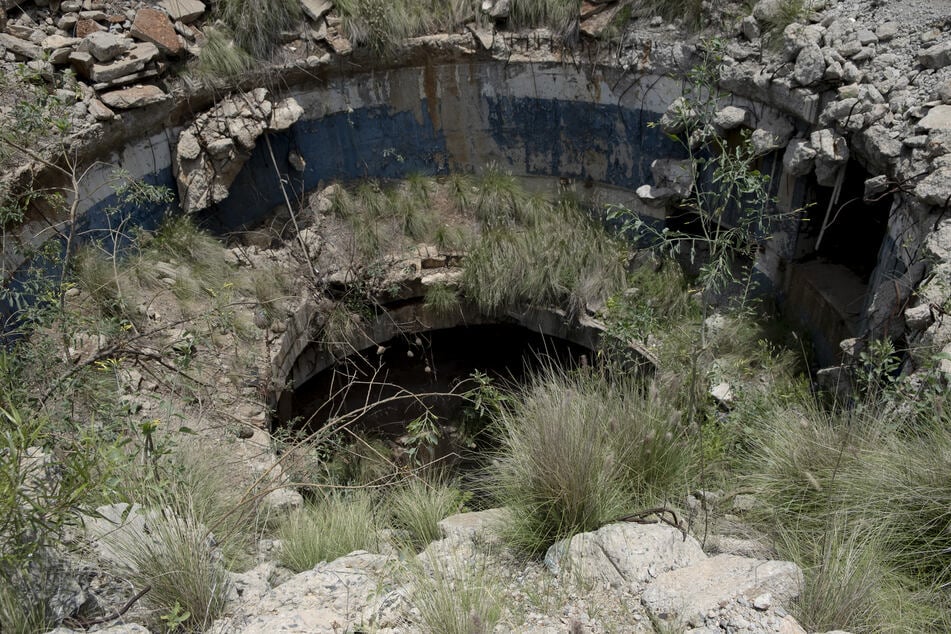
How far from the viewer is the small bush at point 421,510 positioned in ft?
10.7

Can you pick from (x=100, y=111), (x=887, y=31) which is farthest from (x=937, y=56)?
(x=100, y=111)

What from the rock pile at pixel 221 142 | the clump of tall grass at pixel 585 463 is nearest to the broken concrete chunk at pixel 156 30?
the rock pile at pixel 221 142

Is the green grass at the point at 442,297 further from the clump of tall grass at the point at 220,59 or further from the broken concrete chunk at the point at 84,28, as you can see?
the broken concrete chunk at the point at 84,28

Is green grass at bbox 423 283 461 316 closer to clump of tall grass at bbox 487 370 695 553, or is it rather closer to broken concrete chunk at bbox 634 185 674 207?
broken concrete chunk at bbox 634 185 674 207

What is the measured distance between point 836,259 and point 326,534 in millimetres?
3980

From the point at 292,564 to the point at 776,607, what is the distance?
184 cm

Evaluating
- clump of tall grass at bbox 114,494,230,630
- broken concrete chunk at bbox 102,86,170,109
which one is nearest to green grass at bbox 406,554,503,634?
clump of tall grass at bbox 114,494,230,630

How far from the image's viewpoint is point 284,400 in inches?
228

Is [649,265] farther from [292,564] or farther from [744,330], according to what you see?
[292,564]

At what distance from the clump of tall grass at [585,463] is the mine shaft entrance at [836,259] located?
2.12 m

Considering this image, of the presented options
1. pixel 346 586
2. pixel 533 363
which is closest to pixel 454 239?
pixel 533 363

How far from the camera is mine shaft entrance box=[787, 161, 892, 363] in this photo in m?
4.70

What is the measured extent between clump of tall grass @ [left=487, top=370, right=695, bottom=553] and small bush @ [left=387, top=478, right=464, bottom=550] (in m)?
0.35

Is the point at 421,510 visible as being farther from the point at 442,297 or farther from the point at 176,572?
the point at 442,297
